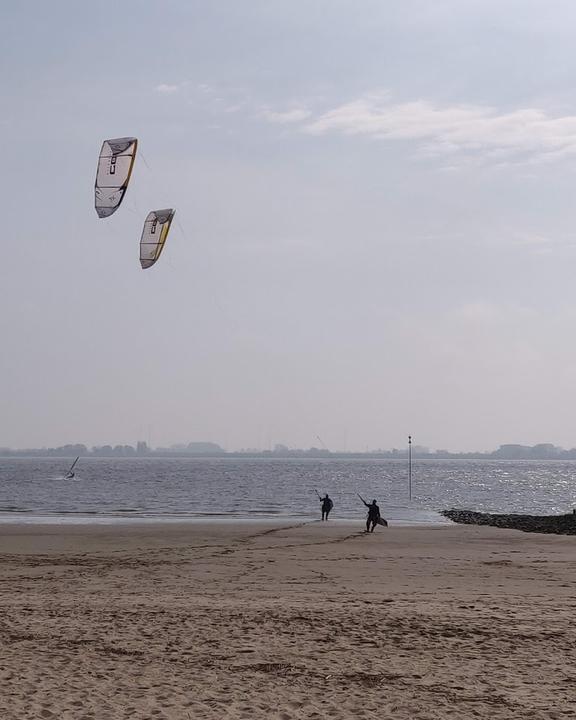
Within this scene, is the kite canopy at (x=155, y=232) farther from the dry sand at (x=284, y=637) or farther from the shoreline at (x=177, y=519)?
the shoreline at (x=177, y=519)

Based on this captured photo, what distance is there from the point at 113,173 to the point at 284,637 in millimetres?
13834

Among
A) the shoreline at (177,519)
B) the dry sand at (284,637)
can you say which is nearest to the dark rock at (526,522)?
the shoreline at (177,519)

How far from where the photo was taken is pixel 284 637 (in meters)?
9.45

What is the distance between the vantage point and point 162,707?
697 centimetres

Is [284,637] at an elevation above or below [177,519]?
above

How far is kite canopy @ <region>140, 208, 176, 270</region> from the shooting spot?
2295 centimetres

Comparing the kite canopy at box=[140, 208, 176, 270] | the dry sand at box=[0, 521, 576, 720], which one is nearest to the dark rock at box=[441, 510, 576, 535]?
the dry sand at box=[0, 521, 576, 720]

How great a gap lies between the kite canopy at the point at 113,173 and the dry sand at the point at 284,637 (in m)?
7.97

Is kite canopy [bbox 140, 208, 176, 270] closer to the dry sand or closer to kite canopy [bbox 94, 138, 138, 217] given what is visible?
kite canopy [bbox 94, 138, 138, 217]

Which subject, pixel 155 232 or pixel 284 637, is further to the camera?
pixel 155 232

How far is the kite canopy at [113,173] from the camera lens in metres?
20.2

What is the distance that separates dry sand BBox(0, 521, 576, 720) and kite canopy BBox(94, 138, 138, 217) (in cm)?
797

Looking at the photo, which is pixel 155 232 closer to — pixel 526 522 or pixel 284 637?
pixel 284 637

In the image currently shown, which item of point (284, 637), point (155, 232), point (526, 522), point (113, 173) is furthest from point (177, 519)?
point (284, 637)
